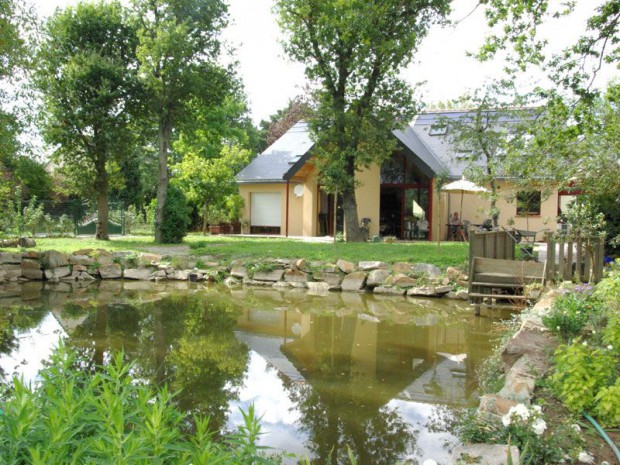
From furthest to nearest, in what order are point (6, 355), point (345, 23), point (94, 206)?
1. point (94, 206)
2. point (345, 23)
3. point (6, 355)

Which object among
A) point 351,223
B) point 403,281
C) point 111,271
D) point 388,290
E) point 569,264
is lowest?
point 388,290

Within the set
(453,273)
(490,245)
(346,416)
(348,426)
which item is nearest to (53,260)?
(453,273)

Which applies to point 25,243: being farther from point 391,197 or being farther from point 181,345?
point 391,197

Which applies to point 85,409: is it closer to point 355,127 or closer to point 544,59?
point 544,59

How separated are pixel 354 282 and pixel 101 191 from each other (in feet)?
40.0

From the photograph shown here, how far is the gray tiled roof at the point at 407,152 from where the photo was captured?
2109cm

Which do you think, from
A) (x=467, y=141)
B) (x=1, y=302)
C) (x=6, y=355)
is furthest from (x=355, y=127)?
(x=6, y=355)

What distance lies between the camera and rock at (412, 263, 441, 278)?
1180 centimetres

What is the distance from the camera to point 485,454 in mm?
2965

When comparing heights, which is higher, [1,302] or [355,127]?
[355,127]

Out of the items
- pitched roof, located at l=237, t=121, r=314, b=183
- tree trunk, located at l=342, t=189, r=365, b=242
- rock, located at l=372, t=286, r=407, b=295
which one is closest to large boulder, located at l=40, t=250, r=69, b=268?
rock, located at l=372, t=286, r=407, b=295

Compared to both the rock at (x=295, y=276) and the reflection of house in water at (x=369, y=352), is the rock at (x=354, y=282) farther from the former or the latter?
the reflection of house in water at (x=369, y=352)

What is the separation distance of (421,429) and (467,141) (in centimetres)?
1639

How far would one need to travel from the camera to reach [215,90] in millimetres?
18844
